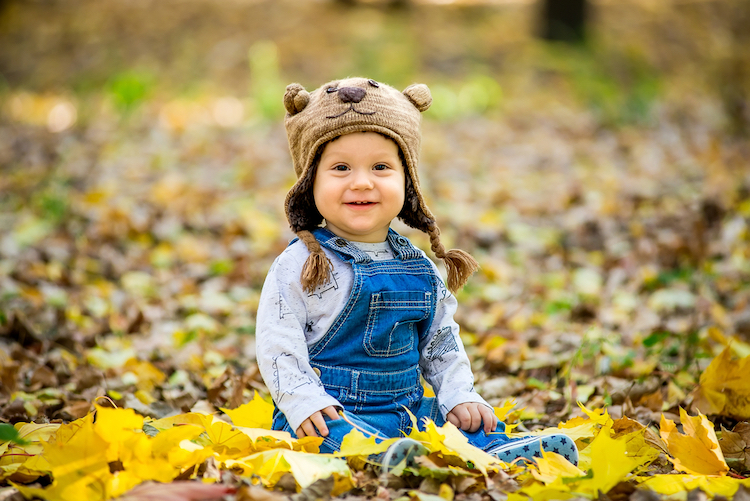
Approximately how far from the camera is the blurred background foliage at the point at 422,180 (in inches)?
117

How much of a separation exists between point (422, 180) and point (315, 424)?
408cm

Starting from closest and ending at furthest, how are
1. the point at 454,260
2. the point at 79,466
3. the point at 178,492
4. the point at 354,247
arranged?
the point at 178,492, the point at 79,466, the point at 354,247, the point at 454,260

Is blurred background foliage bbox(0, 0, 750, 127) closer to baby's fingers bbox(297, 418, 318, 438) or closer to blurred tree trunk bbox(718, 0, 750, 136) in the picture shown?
blurred tree trunk bbox(718, 0, 750, 136)

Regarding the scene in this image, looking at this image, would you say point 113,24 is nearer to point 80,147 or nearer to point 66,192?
point 80,147

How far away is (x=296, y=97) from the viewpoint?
196cm

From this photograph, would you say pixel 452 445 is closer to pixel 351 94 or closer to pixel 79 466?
pixel 79 466

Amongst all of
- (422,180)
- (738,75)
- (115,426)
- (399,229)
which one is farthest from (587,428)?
(738,75)

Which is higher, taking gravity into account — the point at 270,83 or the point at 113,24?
the point at 113,24

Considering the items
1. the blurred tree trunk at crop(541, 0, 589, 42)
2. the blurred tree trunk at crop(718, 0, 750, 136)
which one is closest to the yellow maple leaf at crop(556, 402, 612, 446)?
the blurred tree trunk at crop(718, 0, 750, 136)

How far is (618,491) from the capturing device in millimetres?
1574

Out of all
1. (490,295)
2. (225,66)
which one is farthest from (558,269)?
(225,66)

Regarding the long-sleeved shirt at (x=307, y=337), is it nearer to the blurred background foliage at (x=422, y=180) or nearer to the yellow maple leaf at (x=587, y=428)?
the yellow maple leaf at (x=587, y=428)

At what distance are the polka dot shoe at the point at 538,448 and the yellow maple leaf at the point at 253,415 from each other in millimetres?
707

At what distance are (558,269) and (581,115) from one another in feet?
13.6
